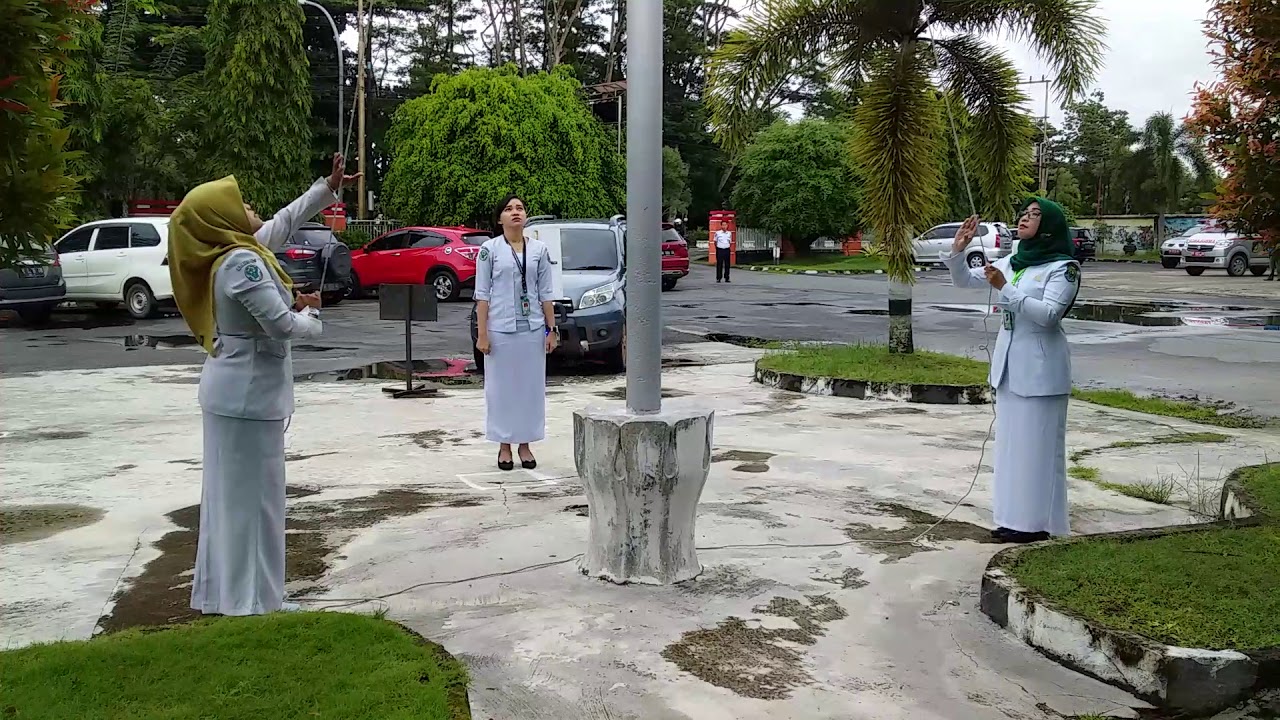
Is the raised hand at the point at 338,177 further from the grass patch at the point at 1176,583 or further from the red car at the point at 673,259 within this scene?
the red car at the point at 673,259

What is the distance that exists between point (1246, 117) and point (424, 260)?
2057 cm

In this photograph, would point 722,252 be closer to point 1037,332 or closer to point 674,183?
point 674,183

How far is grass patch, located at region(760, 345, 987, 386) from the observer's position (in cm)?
1093

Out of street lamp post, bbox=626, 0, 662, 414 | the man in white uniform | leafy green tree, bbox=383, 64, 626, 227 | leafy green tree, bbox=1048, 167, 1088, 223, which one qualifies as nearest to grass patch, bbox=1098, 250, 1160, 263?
leafy green tree, bbox=1048, 167, 1088, 223

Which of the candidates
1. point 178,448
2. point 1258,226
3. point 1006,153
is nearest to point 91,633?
point 178,448

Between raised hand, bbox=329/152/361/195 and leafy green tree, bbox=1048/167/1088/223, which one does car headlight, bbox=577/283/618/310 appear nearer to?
raised hand, bbox=329/152/361/195

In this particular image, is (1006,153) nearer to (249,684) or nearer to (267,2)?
(249,684)

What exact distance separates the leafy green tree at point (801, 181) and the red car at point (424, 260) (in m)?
21.9

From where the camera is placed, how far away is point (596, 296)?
12328 mm

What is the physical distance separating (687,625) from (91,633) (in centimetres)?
233

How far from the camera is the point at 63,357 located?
551 inches

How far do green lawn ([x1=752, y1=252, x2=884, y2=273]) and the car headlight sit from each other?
25226 millimetres

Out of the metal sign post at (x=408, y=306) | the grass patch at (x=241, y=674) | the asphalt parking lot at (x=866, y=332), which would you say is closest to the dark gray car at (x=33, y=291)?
the asphalt parking lot at (x=866, y=332)

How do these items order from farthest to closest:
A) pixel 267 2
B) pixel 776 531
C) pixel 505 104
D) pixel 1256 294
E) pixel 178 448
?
pixel 267 2
pixel 505 104
pixel 1256 294
pixel 178 448
pixel 776 531
